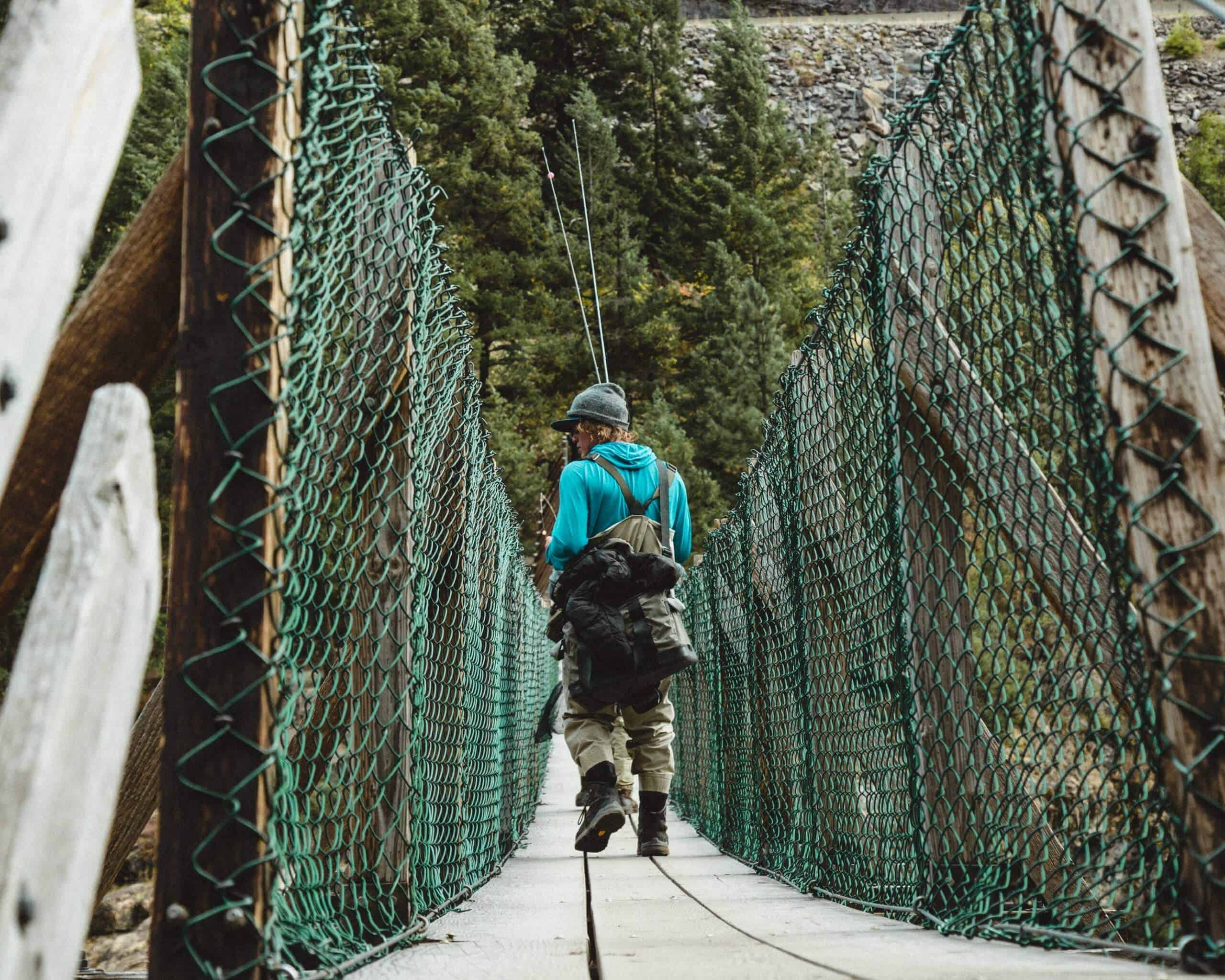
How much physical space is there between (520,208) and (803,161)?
10291 millimetres

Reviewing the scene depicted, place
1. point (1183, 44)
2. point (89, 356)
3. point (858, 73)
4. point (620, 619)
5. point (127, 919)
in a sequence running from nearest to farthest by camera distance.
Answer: point (89, 356)
point (620, 619)
point (127, 919)
point (1183, 44)
point (858, 73)

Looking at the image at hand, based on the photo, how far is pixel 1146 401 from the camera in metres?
1.43

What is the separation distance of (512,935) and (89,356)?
4.22 feet

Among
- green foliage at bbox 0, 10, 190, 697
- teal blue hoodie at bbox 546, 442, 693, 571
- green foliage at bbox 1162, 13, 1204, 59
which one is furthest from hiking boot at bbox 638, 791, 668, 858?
green foliage at bbox 1162, 13, 1204, 59

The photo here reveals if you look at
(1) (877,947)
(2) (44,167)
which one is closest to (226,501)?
(2) (44,167)

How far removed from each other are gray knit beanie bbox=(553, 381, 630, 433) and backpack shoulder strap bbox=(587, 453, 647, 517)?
0.60ft

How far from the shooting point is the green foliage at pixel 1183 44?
40.8 metres

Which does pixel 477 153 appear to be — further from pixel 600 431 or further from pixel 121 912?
pixel 600 431

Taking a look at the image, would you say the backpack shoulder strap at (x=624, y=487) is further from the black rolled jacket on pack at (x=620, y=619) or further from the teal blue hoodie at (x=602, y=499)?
the black rolled jacket on pack at (x=620, y=619)

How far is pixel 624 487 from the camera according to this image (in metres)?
3.87

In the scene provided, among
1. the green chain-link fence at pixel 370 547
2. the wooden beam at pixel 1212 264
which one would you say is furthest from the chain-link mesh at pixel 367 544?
the wooden beam at pixel 1212 264

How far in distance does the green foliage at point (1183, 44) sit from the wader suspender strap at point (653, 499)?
44.6 m

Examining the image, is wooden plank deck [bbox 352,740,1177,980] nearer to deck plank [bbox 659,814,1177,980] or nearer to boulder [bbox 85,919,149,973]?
A: deck plank [bbox 659,814,1177,980]

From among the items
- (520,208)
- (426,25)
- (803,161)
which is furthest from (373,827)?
(803,161)
